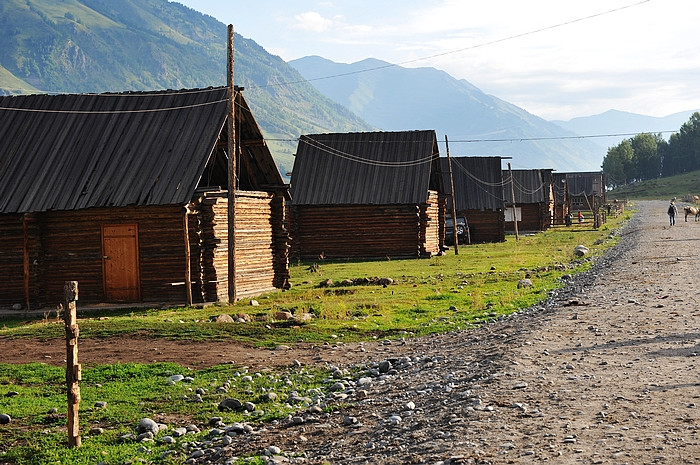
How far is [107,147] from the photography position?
2947 centimetres

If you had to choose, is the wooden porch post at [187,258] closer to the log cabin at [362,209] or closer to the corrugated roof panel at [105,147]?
the corrugated roof panel at [105,147]

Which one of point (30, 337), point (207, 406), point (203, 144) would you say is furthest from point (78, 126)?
point (207, 406)

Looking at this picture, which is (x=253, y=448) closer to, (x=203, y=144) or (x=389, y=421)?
(x=389, y=421)

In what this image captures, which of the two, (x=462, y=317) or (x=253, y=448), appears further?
(x=462, y=317)

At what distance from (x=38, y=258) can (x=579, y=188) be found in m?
115

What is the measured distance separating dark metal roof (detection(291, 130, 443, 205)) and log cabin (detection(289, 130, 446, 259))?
0.06m

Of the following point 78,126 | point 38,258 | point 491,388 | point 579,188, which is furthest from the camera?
point 579,188

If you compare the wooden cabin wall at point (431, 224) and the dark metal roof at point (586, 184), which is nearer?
the wooden cabin wall at point (431, 224)

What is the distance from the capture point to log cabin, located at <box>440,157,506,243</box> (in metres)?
66.2

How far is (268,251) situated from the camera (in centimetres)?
3238

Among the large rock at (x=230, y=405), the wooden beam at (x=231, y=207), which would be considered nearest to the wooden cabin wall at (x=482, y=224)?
the wooden beam at (x=231, y=207)

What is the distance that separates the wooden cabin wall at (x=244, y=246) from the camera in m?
27.6

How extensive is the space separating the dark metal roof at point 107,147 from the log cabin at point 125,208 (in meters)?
0.05

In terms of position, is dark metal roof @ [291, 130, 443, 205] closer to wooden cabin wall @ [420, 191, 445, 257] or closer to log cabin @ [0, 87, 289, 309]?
wooden cabin wall @ [420, 191, 445, 257]
